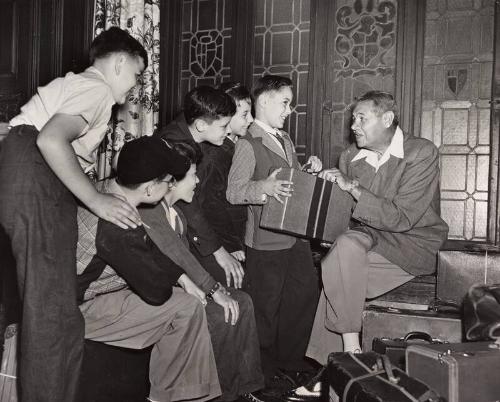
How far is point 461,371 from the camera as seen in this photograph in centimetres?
163

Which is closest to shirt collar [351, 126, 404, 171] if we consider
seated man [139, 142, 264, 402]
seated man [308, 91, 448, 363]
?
seated man [308, 91, 448, 363]

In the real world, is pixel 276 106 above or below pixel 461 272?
above

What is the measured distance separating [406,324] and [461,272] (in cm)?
51

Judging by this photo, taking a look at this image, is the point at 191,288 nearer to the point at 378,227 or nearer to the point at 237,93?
the point at 378,227

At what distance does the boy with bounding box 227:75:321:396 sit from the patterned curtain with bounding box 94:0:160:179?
4.03 feet

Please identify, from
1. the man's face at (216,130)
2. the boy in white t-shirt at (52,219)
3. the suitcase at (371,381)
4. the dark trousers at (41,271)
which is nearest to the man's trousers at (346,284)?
the suitcase at (371,381)

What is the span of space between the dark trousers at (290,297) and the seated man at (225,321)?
35 cm

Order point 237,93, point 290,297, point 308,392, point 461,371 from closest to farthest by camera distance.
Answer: point 461,371 → point 308,392 → point 290,297 → point 237,93

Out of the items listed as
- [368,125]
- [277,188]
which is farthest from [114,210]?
[368,125]

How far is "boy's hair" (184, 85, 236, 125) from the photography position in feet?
8.57

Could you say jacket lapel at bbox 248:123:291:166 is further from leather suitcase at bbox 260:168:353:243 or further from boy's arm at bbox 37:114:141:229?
boy's arm at bbox 37:114:141:229

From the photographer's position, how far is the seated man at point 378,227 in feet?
8.09

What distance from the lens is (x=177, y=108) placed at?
4250mm

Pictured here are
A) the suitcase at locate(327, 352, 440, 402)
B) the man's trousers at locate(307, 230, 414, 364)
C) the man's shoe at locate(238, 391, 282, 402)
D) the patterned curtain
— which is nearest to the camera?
the suitcase at locate(327, 352, 440, 402)
